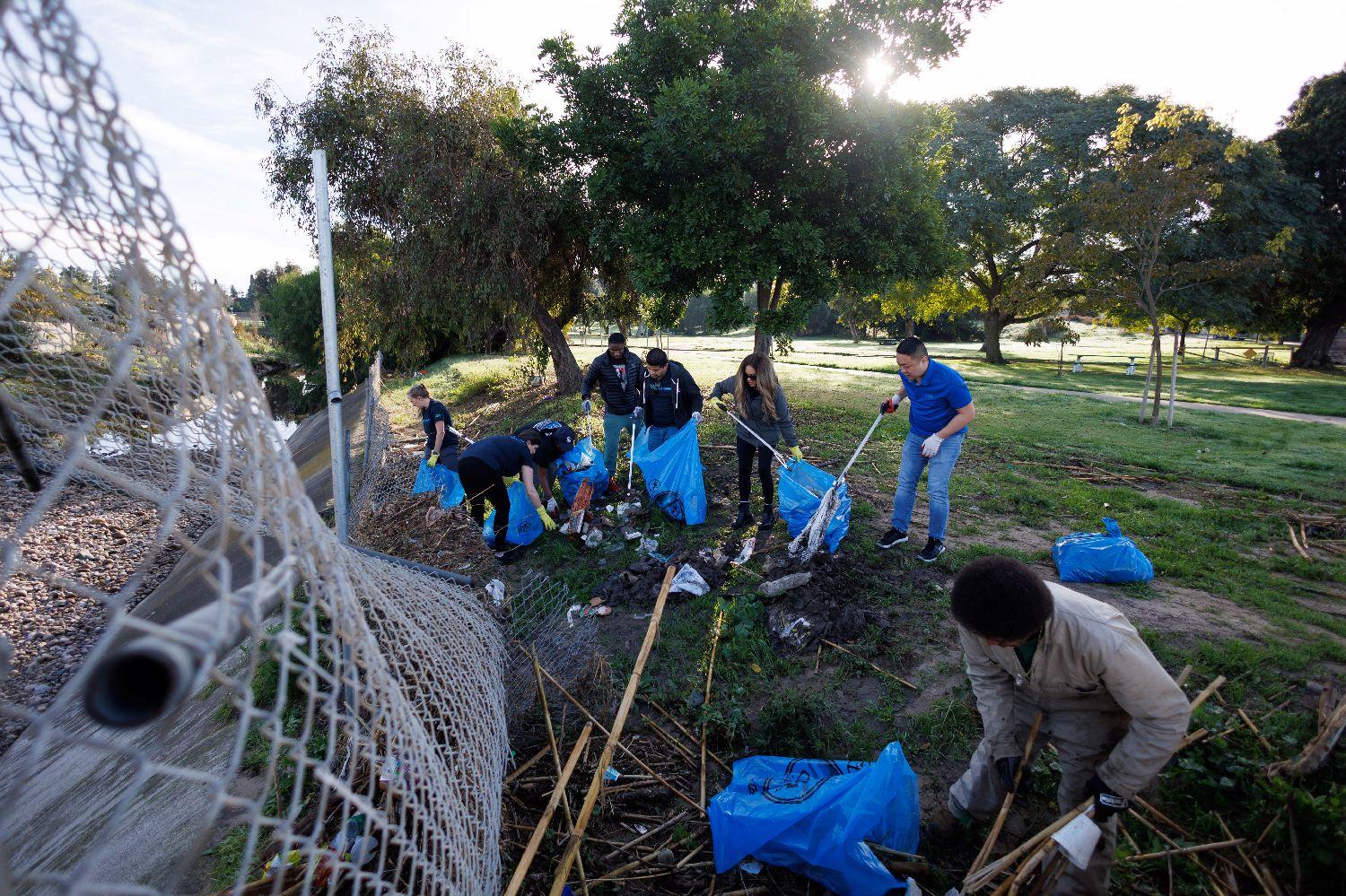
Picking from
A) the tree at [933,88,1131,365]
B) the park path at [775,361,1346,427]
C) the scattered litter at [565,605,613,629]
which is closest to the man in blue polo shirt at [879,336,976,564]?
the scattered litter at [565,605,613,629]

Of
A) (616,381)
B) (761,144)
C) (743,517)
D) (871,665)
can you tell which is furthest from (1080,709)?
(761,144)

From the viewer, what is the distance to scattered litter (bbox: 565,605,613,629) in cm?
458

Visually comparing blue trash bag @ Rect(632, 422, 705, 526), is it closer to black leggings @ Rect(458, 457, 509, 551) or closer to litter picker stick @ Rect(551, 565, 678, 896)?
black leggings @ Rect(458, 457, 509, 551)

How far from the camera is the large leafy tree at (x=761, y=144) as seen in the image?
7.38 meters

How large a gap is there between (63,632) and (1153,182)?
1550 cm

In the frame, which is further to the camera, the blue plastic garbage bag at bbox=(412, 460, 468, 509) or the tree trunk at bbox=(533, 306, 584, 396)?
the tree trunk at bbox=(533, 306, 584, 396)

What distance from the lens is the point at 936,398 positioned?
15.4 feet

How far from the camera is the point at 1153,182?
9.42 meters

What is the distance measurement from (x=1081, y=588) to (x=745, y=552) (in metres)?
2.42

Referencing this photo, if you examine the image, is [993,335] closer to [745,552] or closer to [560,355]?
[560,355]

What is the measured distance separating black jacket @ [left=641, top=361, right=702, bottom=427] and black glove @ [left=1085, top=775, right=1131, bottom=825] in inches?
180

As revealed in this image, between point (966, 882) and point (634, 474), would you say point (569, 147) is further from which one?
point (966, 882)

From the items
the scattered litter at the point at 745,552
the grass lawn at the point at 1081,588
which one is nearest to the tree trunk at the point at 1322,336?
the grass lawn at the point at 1081,588

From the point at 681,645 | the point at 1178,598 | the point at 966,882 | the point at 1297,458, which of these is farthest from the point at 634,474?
the point at 1297,458
